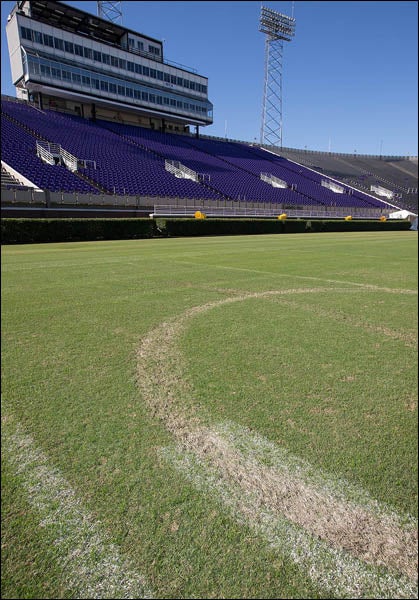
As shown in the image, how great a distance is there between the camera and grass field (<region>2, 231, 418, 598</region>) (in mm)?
1179

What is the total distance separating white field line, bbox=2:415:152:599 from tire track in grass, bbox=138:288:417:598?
0.47m

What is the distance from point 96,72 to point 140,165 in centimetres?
1316

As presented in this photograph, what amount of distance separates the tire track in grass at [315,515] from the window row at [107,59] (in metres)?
41.0

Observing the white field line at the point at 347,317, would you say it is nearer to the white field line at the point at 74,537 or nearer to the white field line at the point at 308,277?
the white field line at the point at 308,277

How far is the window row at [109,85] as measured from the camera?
103 feet

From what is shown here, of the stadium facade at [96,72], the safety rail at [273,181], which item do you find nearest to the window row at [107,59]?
the stadium facade at [96,72]

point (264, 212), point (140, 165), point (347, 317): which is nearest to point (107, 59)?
point (140, 165)

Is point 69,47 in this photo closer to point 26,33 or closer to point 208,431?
point 26,33

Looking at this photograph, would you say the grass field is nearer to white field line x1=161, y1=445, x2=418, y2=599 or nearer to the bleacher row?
white field line x1=161, y1=445, x2=418, y2=599

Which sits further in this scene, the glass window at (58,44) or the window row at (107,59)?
the glass window at (58,44)

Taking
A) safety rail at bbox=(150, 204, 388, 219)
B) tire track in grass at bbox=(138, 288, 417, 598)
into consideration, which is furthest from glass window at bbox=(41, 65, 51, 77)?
tire track in grass at bbox=(138, 288, 417, 598)

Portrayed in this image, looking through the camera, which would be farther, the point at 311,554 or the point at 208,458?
the point at 208,458

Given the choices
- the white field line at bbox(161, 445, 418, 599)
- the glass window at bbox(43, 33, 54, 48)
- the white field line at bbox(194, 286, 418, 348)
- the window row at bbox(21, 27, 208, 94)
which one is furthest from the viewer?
the glass window at bbox(43, 33, 54, 48)

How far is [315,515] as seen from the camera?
4.60ft
